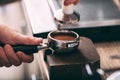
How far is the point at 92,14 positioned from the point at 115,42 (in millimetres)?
145

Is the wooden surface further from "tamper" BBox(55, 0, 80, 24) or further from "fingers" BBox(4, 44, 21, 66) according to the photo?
"fingers" BBox(4, 44, 21, 66)

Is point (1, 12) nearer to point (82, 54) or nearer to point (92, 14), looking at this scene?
point (92, 14)

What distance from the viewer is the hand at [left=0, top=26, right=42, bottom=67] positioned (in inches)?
36.0

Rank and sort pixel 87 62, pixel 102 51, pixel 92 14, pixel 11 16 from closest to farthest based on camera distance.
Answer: pixel 87 62, pixel 102 51, pixel 92 14, pixel 11 16

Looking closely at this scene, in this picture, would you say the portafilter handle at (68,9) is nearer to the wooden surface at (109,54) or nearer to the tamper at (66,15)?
the tamper at (66,15)

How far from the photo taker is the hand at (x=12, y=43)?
0.92 metres

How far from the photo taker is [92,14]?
1220mm

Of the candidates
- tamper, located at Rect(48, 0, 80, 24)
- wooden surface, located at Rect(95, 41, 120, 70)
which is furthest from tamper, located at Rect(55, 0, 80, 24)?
wooden surface, located at Rect(95, 41, 120, 70)

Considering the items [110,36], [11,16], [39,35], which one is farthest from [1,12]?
[110,36]

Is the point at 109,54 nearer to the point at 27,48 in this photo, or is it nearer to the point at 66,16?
the point at 66,16

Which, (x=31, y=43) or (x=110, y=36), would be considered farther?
(x=110, y=36)

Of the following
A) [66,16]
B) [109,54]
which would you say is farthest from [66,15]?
[109,54]

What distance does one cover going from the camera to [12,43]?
0.96 m

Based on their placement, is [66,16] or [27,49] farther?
[66,16]
